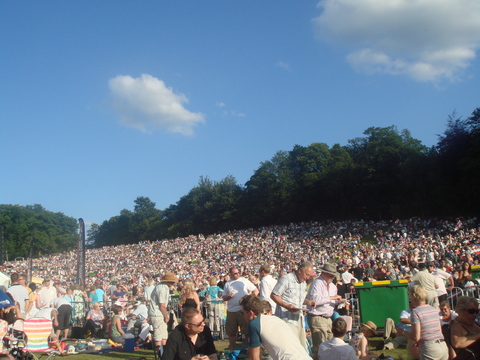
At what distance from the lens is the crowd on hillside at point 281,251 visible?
24953mm

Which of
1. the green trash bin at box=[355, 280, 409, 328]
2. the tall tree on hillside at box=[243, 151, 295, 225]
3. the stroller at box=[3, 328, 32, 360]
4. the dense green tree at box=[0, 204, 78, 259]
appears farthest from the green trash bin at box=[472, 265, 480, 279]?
the dense green tree at box=[0, 204, 78, 259]

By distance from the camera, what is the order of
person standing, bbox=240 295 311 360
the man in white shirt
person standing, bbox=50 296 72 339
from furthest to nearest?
person standing, bbox=50 296 72 339
the man in white shirt
person standing, bbox=240 295 311 360

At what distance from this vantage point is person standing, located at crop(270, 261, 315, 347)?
583 cm

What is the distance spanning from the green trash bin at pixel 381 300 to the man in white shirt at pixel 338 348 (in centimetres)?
437

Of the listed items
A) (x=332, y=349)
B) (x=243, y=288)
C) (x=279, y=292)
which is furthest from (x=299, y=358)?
(x=243, y=288)

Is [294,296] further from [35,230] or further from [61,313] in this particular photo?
[35,230]

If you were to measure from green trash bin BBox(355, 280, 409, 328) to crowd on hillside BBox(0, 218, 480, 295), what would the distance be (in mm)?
6732

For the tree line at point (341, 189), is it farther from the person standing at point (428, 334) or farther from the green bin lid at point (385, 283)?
the person standing at point (428, 334)

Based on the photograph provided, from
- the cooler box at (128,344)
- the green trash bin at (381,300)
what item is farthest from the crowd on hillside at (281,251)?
the green trash bin at (381,300)

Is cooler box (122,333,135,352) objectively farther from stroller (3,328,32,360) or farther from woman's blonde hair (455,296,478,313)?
woman's blonde hair (455,296,478,313)

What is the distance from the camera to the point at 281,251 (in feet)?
121

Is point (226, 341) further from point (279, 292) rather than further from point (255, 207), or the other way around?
point (255, 207)

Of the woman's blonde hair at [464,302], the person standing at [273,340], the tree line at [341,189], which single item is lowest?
the person standing at [273,340]

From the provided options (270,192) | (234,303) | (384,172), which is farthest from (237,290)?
(270,192)
